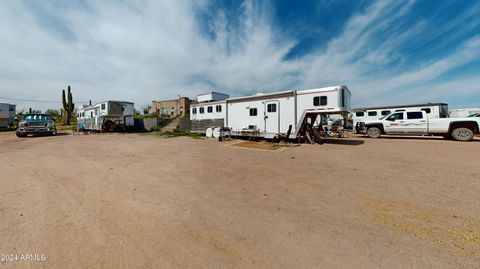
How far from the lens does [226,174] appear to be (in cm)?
546

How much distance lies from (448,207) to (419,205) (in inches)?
16.5

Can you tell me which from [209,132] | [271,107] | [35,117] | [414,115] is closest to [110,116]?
[35,117]

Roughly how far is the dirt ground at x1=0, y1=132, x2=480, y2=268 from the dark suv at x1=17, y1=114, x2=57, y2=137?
16375mm

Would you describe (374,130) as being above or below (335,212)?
above

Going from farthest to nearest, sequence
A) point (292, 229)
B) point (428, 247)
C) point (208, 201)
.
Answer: point (208, 201) → point (292, 229) → point (428, 247)

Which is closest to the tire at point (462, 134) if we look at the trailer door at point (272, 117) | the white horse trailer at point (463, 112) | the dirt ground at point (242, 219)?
the dirt ground at point (242, 219)

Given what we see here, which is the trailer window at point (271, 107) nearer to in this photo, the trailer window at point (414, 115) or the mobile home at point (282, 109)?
the mobile home at point (282, 109)

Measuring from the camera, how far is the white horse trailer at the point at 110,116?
21.5m

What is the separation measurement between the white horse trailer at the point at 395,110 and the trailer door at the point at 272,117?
9438mm

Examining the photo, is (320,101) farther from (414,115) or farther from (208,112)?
(208,112)

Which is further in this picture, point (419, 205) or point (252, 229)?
point (419, 205)

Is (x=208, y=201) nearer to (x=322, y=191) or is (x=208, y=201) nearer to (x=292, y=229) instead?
(x=292, y=229)

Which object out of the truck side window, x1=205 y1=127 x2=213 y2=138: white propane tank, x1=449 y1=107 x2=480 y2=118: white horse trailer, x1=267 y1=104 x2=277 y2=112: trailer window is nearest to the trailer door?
x1=267 y1=104 x2=277 y2=112: trailer window

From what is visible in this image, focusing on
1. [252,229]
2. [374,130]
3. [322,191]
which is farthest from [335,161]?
[374,130]
